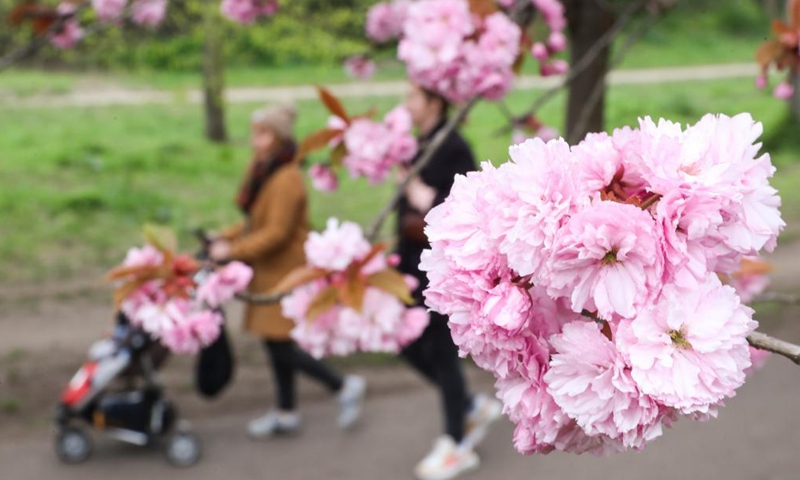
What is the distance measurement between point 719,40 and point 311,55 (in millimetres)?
21785

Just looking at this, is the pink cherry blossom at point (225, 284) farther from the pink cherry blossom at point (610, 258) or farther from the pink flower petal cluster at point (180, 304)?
the pink cherry blossom at point (610, 258)

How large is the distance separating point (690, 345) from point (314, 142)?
2004mm

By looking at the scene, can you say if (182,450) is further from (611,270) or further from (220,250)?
(611,270)

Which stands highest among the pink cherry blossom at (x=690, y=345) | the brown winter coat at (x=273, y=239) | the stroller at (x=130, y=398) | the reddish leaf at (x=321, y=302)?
the pink cherry blossom at (x=690, y=345)

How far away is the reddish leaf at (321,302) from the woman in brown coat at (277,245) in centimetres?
184

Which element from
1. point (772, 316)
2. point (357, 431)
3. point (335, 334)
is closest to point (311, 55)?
point (772, 316)

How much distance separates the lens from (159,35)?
42.2ft

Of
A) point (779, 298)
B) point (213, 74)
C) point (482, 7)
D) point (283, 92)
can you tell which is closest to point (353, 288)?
point (482, 7)

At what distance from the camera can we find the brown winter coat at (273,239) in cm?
473

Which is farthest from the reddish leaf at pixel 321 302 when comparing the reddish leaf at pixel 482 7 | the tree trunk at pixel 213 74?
the tree trunk at pixel 213 74

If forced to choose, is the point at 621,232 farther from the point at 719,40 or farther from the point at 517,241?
the point at 719,40

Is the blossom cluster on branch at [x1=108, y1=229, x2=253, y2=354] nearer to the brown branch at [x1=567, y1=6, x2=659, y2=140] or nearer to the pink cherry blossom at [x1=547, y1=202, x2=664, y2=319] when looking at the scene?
the brown branch at [x1=567, y1=6, x2=659, y2=140]

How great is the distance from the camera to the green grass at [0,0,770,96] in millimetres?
19328

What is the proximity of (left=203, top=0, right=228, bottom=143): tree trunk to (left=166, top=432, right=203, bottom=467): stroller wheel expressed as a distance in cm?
688
